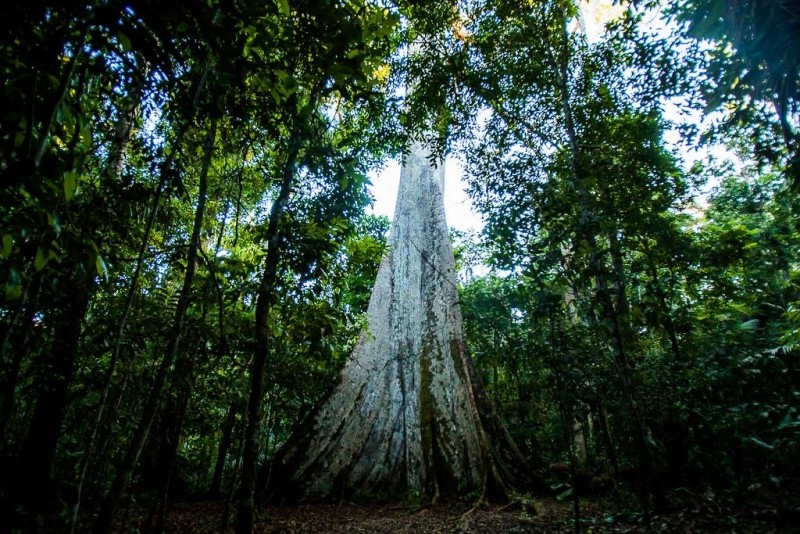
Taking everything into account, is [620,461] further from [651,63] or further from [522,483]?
[651,63]

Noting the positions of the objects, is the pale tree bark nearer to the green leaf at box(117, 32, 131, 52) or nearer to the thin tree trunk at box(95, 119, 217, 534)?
the thin tree trunk at box(95, 119, 217, 534)

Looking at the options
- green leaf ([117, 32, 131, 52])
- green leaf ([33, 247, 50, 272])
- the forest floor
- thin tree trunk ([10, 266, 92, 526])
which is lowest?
the forest floor

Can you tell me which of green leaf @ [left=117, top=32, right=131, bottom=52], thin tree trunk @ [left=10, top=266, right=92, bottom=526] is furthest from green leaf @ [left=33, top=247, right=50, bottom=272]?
thin tree trunk @ [left=10, top=266, right=92, bottom=526]

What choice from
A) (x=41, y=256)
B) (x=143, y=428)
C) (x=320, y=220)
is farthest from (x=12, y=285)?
(x=320, y=220)

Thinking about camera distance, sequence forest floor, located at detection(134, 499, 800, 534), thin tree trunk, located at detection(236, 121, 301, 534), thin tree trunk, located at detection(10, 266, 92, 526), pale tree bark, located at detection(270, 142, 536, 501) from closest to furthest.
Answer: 1. thin tree trunk, located at detection(236, 121, 301, 534)
2. forest floor, located at detection(134, 499, 800, 534)
3. thin tree trunk, located at detection(10, 266, 92, 526)
4. pale tree bark, located at detection(270, 142, 536, 501)

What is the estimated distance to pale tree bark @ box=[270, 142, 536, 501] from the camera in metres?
5.11

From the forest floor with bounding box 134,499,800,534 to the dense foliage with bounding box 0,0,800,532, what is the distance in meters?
0.31

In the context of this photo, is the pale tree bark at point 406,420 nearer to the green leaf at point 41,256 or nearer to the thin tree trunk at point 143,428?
the thin tree trunk at point 143,428

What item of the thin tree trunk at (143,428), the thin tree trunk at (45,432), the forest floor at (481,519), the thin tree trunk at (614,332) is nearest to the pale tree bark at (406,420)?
the forest floor at (481,519)

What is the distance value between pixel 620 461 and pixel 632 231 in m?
5.32

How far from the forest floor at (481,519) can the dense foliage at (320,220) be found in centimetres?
31

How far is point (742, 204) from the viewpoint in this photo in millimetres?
10914

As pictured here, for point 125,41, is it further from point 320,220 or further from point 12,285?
point 320,220

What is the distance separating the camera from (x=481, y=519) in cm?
420
